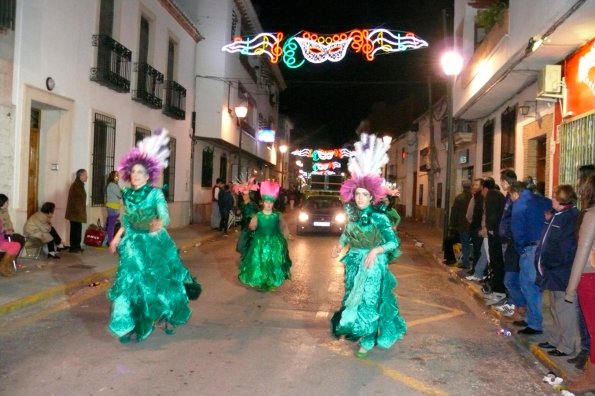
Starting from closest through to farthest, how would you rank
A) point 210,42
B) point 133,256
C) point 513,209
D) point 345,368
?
1. point 345,368
2. point 133,256
3. point 513,209
4. point 210,42

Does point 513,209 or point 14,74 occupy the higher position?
point 14,74

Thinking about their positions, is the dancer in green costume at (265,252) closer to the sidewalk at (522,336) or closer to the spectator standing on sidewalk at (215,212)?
the sidewalk at (522,336)

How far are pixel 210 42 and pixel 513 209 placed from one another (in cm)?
1874

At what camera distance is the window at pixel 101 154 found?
14.6 metres

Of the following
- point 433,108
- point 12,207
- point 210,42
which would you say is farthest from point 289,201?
point 12,207

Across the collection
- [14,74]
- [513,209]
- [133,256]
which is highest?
[14,74]

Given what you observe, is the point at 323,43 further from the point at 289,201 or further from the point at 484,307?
the point at 289,201

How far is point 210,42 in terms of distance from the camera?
23.7 meters

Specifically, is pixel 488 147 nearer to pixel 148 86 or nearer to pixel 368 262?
pixel 148 86

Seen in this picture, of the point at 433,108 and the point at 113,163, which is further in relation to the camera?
the point at 433,108

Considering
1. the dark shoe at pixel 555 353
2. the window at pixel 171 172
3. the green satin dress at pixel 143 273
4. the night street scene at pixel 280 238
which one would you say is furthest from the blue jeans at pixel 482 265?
the window at pixel 171 172

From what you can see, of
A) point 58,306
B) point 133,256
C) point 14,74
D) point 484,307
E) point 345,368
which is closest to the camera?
point 345,368

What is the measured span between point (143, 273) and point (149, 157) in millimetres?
1239

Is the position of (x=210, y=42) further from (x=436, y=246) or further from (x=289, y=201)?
(x=289, y=201)
